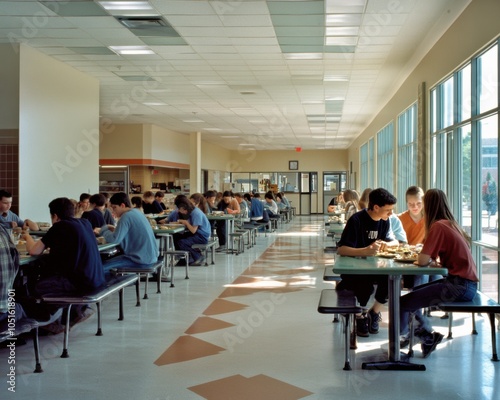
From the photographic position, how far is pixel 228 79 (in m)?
11.4

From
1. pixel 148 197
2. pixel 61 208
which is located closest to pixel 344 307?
pixel 61 208

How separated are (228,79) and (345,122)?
8224 millimetres

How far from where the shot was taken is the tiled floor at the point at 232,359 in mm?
3787

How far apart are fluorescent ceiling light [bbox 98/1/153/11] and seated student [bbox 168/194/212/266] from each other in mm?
3420

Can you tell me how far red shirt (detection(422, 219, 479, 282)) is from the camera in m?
4.24

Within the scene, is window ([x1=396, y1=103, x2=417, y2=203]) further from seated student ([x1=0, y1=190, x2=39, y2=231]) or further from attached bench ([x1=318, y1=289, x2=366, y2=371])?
seated student ([x1=0, y1=190, x2=39, y2=231])

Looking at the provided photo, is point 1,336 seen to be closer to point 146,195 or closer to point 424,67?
point 424,67

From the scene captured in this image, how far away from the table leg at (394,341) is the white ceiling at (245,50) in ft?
12.3

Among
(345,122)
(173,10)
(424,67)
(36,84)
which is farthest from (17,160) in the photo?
(345,122)

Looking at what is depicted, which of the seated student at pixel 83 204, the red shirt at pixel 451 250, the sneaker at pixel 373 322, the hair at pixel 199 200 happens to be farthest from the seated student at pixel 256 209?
the red shirt at pixel 451 250

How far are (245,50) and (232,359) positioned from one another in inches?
225

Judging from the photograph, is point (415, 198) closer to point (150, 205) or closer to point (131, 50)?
point (131, 50)

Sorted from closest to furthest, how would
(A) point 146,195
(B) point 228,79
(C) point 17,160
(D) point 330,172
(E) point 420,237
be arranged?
(E) point 420,237, (C) point 17,160, (B) point 228,79, (A) point 146,195, (D) point 330,172

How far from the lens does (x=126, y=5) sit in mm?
6949
